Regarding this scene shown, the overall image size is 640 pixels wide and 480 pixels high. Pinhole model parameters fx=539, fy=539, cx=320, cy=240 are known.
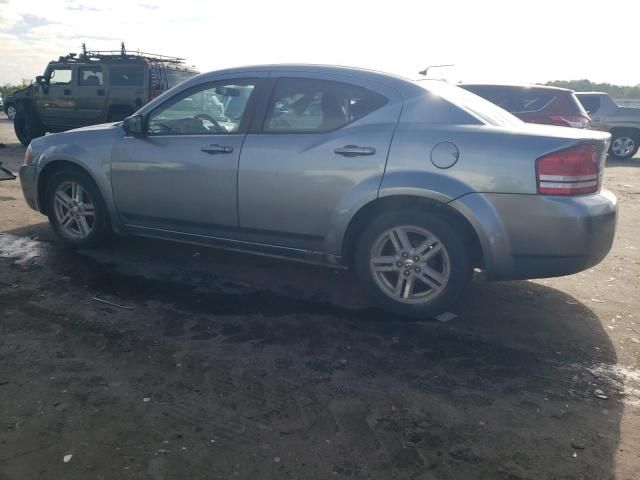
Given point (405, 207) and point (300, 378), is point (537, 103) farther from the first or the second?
point (300, 378)

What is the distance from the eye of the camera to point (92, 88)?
40.7 ft

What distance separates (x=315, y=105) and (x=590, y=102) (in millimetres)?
13432

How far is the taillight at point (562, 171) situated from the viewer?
3340mm

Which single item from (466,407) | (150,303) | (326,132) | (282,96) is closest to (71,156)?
(150,303)

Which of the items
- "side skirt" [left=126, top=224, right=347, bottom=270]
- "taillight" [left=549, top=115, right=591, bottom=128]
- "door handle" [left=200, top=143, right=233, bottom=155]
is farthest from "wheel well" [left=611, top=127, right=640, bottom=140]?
"door handle" [left=200, top=143, right=233, bottom=155]

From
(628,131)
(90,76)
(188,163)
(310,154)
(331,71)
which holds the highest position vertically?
(90,76)

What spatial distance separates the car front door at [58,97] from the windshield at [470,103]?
1119 cm

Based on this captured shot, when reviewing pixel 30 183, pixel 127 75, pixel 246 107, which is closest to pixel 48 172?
pixel 30 183

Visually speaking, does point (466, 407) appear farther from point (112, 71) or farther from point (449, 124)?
point (112, 71)

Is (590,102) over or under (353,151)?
over

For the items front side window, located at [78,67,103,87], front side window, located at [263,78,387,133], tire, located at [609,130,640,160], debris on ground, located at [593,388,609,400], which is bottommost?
debris on ground, located at [593,388,609,400]

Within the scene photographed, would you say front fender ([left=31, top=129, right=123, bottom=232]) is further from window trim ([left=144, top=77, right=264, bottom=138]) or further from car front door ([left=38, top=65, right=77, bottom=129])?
car front door ([left=38, top=65, right=77, bottom=129])

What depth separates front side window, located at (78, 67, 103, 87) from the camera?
40.4ft

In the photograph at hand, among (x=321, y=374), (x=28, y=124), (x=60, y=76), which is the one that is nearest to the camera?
(x=321, y=374)
